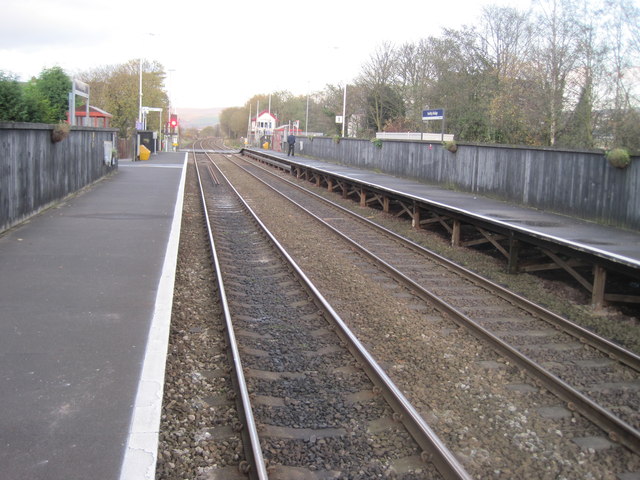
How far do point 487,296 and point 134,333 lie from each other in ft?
16.1

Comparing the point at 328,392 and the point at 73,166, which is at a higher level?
the point at 73,166

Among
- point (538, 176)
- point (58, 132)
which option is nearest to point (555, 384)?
point (538, 176)

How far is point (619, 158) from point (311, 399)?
8448mm

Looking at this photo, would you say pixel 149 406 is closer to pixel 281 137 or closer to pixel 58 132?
pixel 58 132

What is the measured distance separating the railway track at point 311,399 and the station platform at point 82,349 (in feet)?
2.45

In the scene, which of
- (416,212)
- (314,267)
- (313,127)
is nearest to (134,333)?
(314,267)

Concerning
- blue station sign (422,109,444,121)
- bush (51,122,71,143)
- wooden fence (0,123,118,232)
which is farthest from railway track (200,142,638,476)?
blue station sign (422,109,444,121)

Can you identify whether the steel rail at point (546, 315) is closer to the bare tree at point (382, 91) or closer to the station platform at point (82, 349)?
the station platform at point (82, 349)

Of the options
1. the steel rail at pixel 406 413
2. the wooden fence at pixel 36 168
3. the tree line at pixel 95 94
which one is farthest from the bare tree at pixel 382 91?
the steel rail at pixel 406 413

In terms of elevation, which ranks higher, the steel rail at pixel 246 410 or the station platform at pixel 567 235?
the station platform at pixel 567 235

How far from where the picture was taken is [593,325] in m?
7.55

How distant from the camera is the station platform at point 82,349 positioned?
3.67m

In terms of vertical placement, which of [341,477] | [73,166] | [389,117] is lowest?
[341,477]

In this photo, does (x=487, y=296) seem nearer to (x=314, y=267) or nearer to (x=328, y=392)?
(x=314, y=267)
